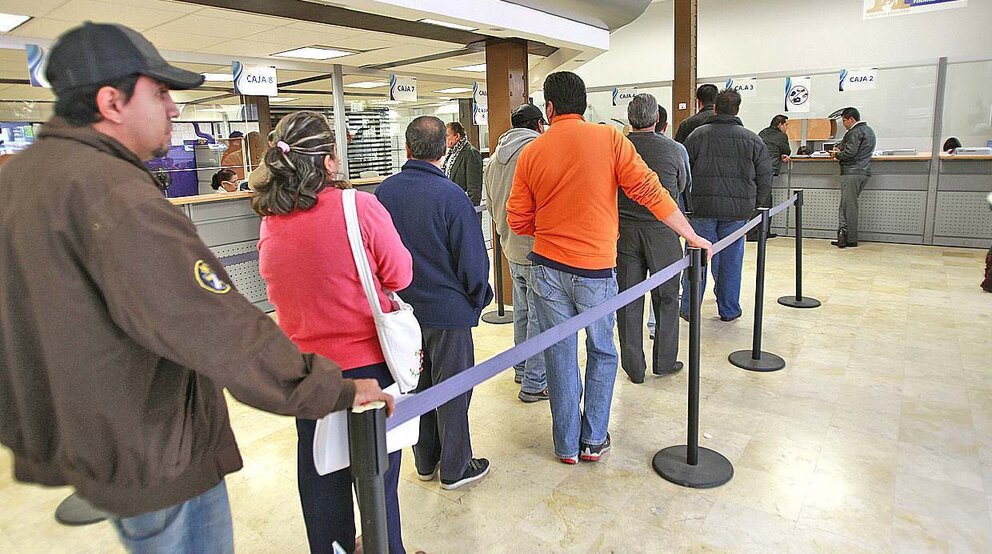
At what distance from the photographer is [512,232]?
3.27m

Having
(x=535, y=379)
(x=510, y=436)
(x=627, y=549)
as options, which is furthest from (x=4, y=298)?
(x=535, y=379)

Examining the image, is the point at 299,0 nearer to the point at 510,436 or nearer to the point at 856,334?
the point at 510,436

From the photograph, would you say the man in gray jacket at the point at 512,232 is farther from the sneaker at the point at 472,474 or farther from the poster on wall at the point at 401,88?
the poster on wall at the point at 401,88

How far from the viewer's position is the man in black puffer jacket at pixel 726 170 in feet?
14.5

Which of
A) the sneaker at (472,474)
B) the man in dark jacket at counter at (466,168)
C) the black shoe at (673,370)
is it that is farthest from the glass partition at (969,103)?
the sneaker at (472,474)

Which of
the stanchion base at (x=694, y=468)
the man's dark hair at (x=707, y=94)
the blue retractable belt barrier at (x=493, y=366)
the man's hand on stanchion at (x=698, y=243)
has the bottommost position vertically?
the stanchion base at (x=694, y=468)

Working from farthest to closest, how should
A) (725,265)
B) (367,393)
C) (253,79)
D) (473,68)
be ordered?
(473,68), (253,79), (725,265), (367,393)

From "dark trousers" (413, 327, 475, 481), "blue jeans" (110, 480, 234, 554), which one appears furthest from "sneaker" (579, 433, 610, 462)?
"blue jeans" (110, 480, 234, 554)

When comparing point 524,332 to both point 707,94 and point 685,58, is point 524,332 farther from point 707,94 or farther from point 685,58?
point 685,58

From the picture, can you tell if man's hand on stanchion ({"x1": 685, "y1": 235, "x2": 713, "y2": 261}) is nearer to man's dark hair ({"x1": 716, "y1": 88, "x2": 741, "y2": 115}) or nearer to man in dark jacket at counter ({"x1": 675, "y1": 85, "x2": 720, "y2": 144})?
man's dark hair ({"x1": 716, "y1": 88, "x2": 741, "y2": 115})

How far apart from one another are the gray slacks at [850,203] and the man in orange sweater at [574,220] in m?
5.72

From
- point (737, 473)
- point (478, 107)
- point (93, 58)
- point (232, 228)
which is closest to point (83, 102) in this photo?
point (93, 58)

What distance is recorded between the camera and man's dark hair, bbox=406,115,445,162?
90.9 inches

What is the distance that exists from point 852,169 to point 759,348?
4.45 meters
